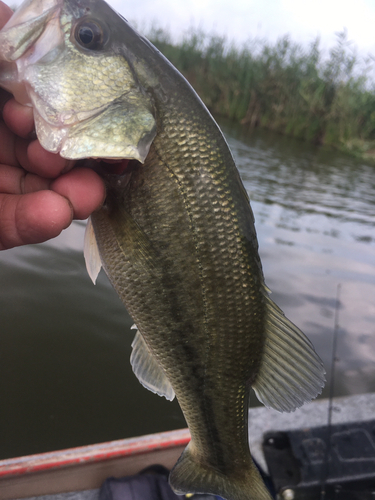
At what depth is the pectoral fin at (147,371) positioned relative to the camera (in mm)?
1584

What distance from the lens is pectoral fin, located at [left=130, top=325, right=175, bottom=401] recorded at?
5.20ft

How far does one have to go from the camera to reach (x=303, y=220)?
6398 millimetres

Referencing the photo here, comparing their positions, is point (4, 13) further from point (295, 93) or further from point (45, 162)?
point (295, 93)

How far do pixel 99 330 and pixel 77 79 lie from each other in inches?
95.8

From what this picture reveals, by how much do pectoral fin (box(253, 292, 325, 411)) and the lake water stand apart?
Result: 147cm

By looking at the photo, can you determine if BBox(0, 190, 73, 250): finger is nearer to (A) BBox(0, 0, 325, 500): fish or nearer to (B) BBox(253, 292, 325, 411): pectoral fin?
(A) BBox(0, 0, 325, 500): fish

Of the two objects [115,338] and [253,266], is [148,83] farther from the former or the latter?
[115,338]

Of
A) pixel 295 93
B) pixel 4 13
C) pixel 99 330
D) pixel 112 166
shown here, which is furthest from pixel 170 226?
pixel 295 93

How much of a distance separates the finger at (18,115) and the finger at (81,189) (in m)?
0.19

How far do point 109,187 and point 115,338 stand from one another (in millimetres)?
2123

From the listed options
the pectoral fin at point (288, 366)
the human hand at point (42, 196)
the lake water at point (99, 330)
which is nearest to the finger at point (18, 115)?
the human hand at point (42, 196)

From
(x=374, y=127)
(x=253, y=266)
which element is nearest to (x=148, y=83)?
(x=253, y=266)

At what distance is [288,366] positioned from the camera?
147 centimetres

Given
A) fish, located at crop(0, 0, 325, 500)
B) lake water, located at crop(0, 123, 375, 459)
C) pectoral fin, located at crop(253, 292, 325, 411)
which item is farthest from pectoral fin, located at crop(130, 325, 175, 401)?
lake water, located at crop(0, 123, 375, 459)
